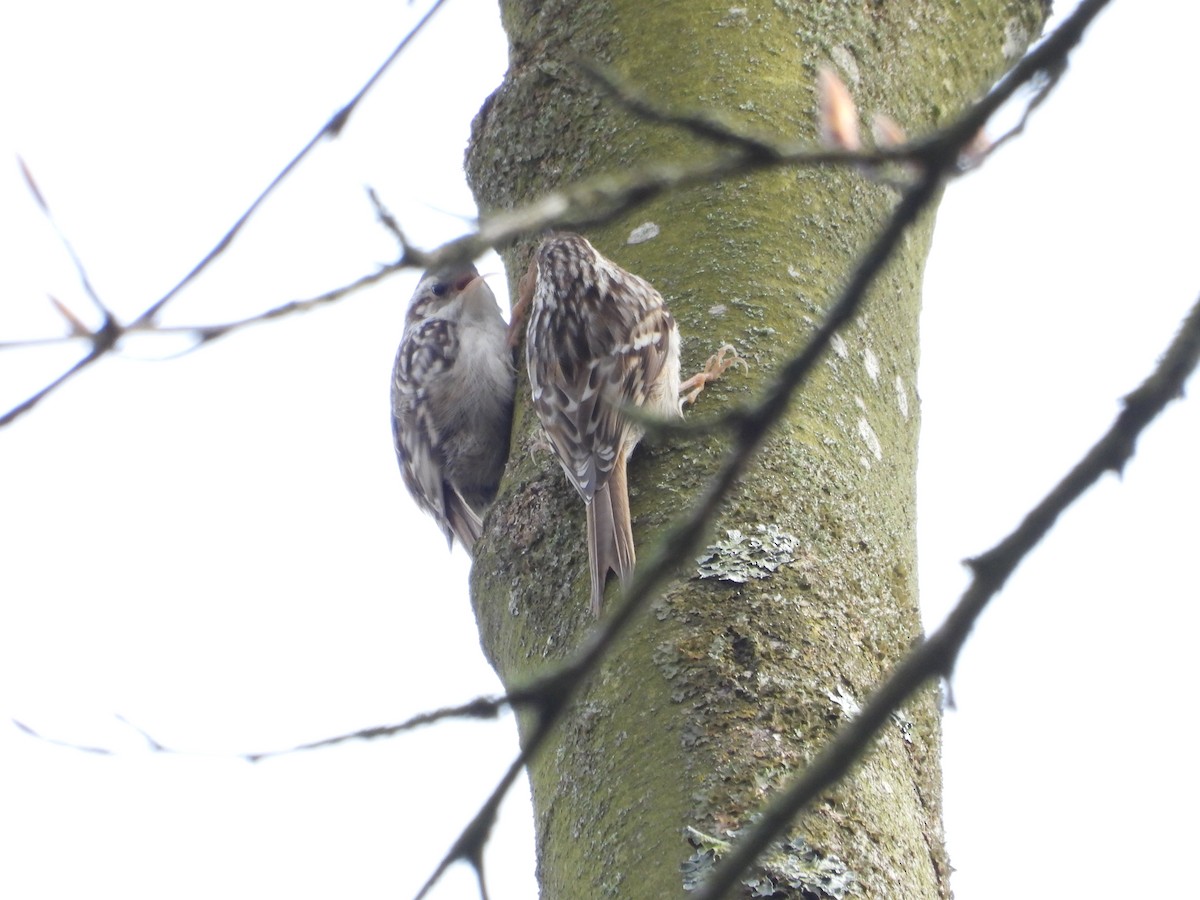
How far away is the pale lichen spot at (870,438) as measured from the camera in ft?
9.46

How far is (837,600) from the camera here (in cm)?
254

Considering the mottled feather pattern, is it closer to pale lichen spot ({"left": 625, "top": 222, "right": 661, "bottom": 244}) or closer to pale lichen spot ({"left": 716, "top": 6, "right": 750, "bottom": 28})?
pale lichen spot ({"left": 625, "top": 222, "right": 661, "bottom": 244})

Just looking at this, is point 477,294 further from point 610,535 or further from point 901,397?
point 610,535

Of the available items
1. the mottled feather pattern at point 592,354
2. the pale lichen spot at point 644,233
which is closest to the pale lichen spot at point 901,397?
the mottled feather pattern at point 592,354

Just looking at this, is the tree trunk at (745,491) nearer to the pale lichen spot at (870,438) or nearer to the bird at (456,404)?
the pale lichen spot at (870,438)

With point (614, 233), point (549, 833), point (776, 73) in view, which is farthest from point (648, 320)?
point (549, 833)

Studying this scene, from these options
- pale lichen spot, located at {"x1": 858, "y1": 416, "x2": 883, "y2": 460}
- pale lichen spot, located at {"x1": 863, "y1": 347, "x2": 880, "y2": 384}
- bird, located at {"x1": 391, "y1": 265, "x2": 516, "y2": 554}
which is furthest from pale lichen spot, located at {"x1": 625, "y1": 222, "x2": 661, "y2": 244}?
bird, located at {"x1": 391, "y1": 265, "x2": 516, "y2": 554}

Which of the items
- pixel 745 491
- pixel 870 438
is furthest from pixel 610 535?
pixel 870 438

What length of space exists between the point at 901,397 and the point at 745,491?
25.5 inches

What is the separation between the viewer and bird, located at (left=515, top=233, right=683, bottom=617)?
2.76 metres

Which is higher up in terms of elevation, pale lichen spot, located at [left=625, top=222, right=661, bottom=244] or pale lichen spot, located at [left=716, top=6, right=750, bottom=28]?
pale lichen spot, located at [left=716, top=6, right=750, bottom=28]

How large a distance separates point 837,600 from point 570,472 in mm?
606

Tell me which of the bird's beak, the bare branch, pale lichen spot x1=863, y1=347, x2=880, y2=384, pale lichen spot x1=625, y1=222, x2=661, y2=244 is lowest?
the bare branch

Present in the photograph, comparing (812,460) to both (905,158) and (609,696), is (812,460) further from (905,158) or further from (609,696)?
(905,158)
